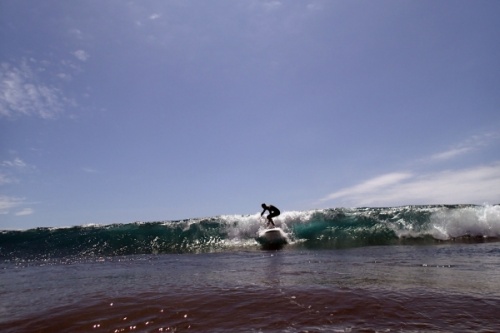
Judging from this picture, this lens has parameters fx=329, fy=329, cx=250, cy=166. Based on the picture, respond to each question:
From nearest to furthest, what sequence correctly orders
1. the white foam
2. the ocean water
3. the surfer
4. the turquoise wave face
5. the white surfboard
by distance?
the ocean water
the turquoise wave face
the white foam
the white surfboard
the surfer

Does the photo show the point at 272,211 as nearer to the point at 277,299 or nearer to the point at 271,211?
the point at 271,211

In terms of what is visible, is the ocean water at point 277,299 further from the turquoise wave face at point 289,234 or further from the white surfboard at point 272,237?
the white surfboard at point 272,237

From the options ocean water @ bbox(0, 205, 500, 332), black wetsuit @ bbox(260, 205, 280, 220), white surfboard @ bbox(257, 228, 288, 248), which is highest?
black wetsuit @ bbox(260, 205, 280, 220)

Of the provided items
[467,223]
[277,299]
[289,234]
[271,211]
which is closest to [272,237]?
[289,234]

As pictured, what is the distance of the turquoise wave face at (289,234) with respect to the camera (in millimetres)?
13945

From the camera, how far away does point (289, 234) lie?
15961 mm

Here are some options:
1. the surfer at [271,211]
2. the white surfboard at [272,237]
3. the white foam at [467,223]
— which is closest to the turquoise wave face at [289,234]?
the white foam at [467,223]

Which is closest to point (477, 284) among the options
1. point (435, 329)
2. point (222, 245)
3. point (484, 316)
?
point (484, 316)

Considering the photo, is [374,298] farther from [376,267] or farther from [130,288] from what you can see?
[130,288]

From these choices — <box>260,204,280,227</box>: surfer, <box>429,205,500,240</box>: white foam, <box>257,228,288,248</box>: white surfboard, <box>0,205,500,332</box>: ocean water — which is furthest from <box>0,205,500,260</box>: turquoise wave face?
<box>0,205,500,332</box>: ocean water

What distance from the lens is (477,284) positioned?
4.91 metres

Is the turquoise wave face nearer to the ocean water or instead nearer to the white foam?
the white foam

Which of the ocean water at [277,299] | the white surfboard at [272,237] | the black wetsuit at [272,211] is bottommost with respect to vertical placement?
the ocean water at [277,299]

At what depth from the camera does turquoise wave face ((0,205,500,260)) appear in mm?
13945
